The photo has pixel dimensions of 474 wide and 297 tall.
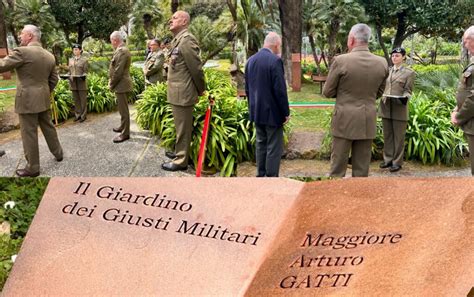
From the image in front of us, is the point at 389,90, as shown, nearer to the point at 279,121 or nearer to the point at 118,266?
the point at 279,121

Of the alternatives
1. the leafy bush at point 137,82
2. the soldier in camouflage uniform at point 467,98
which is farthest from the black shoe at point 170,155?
the leafy bush at point 137,82

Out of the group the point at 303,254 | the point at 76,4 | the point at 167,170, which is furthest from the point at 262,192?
the point at 76,4

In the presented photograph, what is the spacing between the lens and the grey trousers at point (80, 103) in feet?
28.5

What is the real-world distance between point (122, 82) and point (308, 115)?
3.15 metres

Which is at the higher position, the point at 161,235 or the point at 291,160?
the point at 161,235

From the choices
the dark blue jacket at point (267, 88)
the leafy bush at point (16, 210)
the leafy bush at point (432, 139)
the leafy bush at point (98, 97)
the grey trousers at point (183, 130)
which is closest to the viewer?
the leafy bush at point (16, 210)

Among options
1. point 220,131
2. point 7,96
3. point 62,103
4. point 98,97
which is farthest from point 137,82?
point 220,131

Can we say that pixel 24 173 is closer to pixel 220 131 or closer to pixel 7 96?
pixel 220 131

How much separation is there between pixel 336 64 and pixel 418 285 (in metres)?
3.07

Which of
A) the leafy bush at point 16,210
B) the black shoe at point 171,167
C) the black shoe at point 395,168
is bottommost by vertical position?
the black shoe at point 395,168

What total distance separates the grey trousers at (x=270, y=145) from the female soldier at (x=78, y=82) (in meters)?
4.47

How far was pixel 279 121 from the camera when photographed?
5008mm

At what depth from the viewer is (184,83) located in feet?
18.8

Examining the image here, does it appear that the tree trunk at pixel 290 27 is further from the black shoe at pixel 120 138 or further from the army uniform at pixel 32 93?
the army uniform at pixel 32 93
